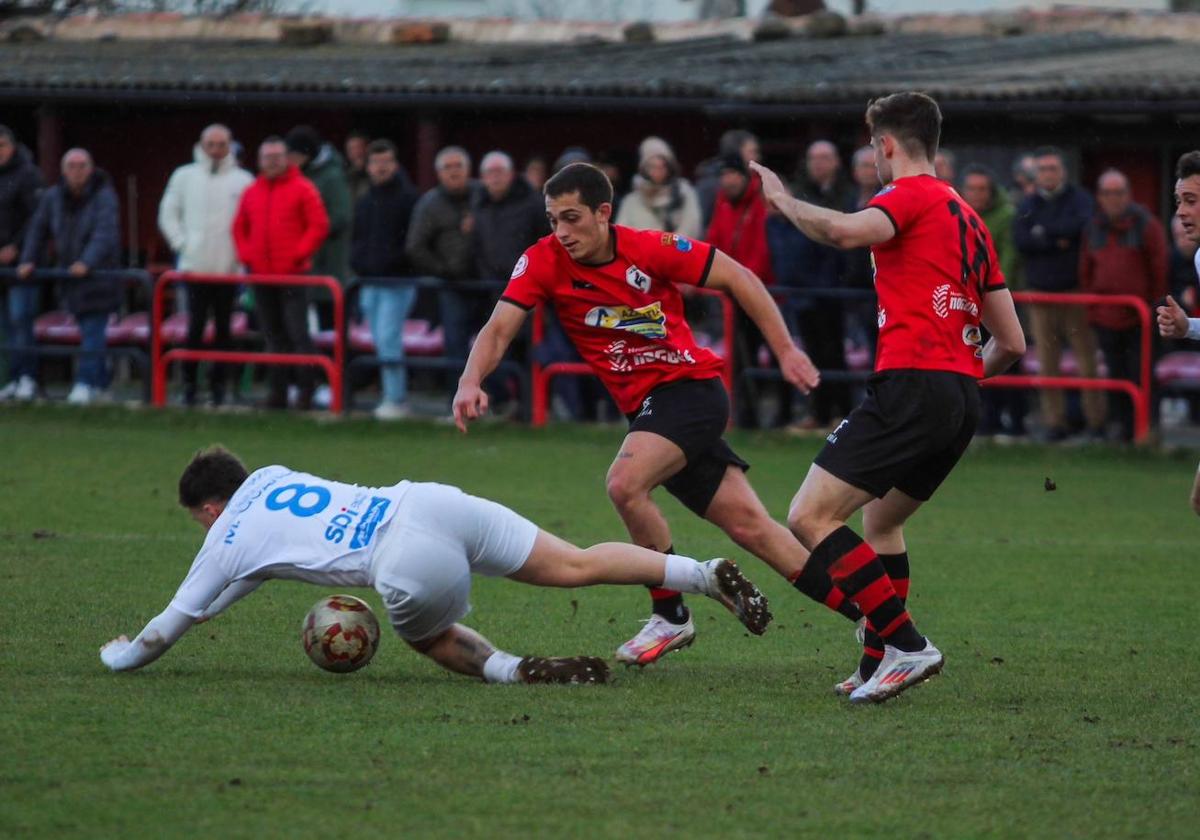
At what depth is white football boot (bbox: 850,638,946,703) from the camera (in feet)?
22.6

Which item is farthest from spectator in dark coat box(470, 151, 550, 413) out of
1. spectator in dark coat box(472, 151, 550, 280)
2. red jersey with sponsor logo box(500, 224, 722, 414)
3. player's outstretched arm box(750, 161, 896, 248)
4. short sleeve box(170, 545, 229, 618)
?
player's outstretched arm box(750, 161, 896, 248)

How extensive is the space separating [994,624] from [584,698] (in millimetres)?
2556

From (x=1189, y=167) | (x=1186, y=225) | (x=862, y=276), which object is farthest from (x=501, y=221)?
(x=1186, y=225)

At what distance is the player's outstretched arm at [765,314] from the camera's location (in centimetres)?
719

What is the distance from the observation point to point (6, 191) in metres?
17.8

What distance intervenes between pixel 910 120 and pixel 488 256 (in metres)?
9.57

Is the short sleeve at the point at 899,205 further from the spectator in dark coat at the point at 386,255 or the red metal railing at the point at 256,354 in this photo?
the spectator in dark coat at the point at 386,255

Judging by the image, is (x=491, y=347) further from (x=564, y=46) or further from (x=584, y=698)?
(x=564, y=46)

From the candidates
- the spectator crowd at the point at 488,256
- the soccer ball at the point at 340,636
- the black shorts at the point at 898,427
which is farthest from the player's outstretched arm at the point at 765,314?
the spectator crowd at the point at 488,256

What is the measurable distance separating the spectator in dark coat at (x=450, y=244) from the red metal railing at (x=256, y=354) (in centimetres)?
75

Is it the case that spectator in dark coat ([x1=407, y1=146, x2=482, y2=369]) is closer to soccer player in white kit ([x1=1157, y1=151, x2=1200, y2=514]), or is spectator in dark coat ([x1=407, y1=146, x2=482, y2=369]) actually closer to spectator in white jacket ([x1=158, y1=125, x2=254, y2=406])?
spectator in white jacket ([x1=158, y1=125, x2=254, y2=406])

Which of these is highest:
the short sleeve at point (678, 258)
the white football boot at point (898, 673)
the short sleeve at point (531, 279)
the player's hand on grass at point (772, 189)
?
the player's hand on grass at point (772, 189)

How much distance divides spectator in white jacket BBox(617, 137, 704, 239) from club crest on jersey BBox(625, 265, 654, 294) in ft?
26.7

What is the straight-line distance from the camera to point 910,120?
697cm
